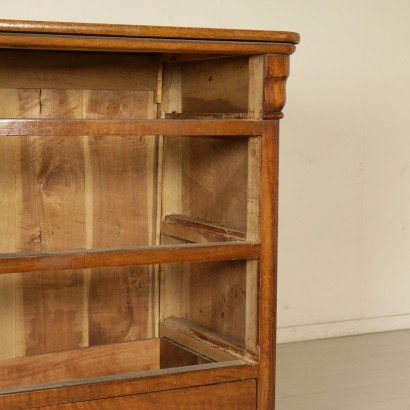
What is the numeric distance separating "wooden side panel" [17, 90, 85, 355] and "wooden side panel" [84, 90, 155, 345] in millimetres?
46

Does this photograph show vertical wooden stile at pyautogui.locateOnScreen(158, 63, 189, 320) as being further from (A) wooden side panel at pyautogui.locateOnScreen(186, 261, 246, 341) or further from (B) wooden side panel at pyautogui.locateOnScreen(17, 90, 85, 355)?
(B) wooden side panel at pyautogui.locateOnScreen(17, 90, 85, 355)

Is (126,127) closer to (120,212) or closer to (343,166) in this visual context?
(120,212)

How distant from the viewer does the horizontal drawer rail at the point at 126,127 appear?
1908 mm

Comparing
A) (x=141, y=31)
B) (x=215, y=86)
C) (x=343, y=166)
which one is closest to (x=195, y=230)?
(x=215, y=86)

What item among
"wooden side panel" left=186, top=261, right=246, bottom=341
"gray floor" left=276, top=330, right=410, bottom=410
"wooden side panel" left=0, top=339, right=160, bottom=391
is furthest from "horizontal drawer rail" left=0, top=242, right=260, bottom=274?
"gray floor" left=276, top=330, right=410, bottom=410

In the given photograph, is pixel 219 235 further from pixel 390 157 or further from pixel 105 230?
pixel 390 157

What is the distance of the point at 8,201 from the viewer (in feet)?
7.97

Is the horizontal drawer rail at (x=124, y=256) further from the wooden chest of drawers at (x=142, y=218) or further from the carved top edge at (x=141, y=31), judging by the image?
the carved top edge at (x=141, y=31)

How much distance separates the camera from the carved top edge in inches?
73.6

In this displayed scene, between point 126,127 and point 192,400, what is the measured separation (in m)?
0.70

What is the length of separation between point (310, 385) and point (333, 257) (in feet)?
2.77

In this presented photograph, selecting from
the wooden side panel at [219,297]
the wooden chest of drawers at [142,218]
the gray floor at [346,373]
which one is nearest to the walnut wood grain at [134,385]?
the wooden chest of drawers at [142,218]

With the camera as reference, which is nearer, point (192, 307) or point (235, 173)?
point (235, 173)

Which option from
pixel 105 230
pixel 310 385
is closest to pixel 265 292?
pixel 105 230
